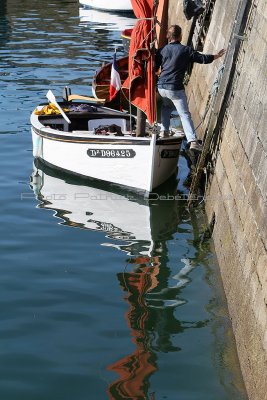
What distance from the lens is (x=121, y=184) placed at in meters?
12.7

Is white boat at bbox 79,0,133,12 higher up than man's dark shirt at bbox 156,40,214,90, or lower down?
lower down

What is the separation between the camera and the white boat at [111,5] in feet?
120

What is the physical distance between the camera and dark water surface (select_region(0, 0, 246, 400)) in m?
7.18

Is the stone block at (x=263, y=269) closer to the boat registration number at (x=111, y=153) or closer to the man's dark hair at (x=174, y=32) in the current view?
the boat registration number at (x=111, y=153)

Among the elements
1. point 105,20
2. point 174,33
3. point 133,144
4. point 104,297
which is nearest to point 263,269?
point 104,297

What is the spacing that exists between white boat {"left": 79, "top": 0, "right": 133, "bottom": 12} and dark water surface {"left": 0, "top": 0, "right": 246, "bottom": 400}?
23.0 metres

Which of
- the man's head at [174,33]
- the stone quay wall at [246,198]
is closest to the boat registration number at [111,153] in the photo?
the stone quay wall at [246,198]

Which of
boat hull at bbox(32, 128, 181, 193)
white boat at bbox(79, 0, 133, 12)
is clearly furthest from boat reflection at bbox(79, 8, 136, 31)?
boat hull at bbox(32, 128, 181, 193)

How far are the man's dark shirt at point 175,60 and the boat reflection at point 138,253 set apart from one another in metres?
2.07

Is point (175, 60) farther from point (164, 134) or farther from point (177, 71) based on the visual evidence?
point (164, 134)

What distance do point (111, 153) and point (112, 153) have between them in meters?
0.02

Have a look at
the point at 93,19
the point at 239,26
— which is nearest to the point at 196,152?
the point at 239,26

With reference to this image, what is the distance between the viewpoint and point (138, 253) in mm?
10461

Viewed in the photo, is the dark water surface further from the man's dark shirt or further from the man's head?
the man's head
